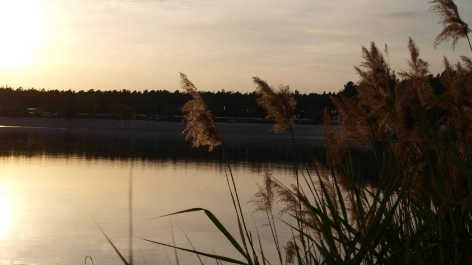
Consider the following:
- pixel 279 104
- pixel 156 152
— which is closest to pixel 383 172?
pixel 279 104

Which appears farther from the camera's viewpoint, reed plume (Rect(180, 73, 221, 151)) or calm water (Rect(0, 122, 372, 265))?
calm water (Rect(0, 122, 372, 265))

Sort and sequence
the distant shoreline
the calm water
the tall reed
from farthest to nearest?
1. the distant shoreline
2. the calm water
3. the tall reed

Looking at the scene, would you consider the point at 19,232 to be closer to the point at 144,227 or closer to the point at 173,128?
the point at 144,227

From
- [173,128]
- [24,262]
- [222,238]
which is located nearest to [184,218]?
[222,238]

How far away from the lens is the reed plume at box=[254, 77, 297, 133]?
3.27 metres

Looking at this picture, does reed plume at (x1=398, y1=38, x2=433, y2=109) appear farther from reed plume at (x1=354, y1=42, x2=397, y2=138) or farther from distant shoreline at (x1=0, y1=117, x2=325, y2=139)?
distant shoreline at (x1=0, y1=117, x2=325, y2=139)

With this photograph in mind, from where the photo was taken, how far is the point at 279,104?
3275 mm

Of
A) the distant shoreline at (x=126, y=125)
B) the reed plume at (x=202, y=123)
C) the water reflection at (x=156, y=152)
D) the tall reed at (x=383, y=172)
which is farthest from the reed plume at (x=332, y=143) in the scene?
the distant shoreline at (x=126, y=125)

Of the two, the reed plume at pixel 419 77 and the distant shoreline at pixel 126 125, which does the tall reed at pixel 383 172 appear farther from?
the distant shoreline at pixel 126 125

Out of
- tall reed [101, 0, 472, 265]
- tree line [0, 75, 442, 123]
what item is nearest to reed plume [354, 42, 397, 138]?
tall reed [101, 0, 472, 265]

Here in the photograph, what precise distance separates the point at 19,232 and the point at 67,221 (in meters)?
1.21

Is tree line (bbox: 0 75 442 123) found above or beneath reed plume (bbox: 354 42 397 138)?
above

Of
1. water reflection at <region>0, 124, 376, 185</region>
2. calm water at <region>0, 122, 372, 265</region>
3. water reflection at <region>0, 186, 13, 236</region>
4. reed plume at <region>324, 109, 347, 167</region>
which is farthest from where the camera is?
water reflection at <region>0, 124, 376, 185</region>

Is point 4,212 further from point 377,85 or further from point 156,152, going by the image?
point 156,152
